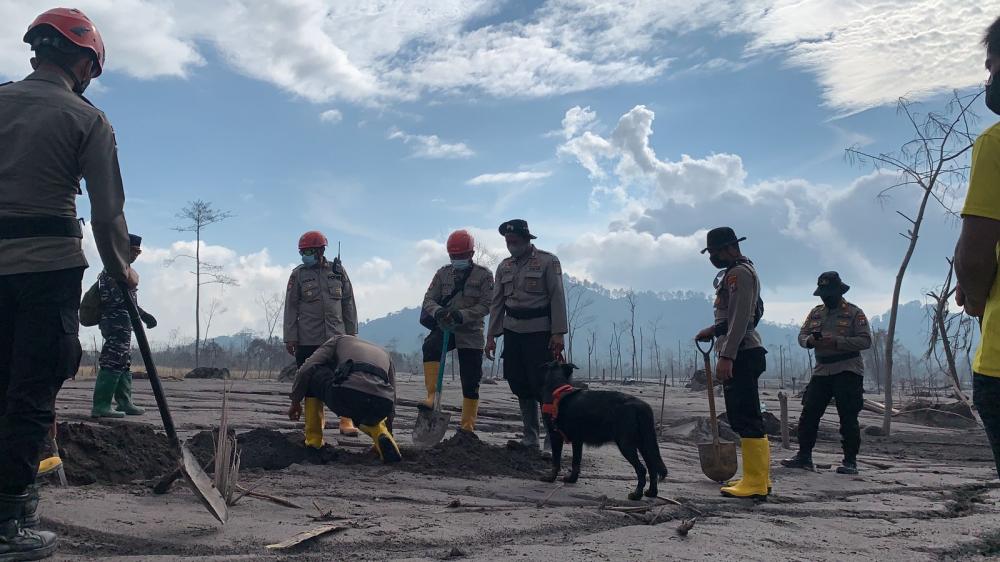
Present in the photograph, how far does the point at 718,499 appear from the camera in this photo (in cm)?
516

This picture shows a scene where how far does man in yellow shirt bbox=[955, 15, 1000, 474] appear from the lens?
2084mm

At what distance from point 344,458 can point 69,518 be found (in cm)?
247

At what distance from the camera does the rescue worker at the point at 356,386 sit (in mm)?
5574

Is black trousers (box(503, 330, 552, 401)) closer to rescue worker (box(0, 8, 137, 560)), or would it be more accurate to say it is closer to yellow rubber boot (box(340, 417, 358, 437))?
yellow rubber boot (box(340, 417, 358, 437))

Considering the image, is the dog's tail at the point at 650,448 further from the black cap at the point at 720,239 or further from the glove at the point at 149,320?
the glove at the point at 149,320

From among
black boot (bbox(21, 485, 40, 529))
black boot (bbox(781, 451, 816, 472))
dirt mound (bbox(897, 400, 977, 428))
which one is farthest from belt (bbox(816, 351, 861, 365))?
dirt mound (bbox(897, 400, 977, 428))

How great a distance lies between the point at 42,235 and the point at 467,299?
15.2 feet

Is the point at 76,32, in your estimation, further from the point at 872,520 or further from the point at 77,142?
the point at 872,520

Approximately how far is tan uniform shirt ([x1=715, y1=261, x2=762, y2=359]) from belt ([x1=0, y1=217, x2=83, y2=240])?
4.00 m

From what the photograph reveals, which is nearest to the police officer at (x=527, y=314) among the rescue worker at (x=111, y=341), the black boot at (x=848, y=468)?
the black boot at (x=848, y=468)

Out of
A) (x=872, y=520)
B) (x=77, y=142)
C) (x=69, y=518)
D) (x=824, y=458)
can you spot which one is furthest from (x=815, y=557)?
(x=824, y=458)

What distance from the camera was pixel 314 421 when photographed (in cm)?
602

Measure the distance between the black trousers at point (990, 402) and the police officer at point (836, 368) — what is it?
5.22 metres

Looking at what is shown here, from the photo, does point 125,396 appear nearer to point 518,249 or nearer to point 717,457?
point 518,249
